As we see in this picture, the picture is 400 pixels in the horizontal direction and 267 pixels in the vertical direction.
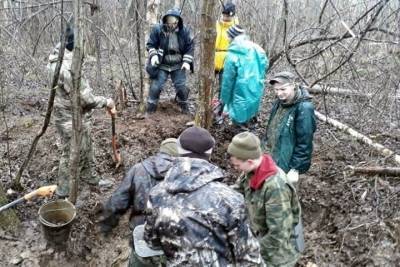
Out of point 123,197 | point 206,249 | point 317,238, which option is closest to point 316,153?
point 317,238

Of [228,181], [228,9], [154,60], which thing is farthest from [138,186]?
[228,9]

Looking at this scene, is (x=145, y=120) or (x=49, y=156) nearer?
(x=49, y=156)

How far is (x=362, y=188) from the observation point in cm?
523

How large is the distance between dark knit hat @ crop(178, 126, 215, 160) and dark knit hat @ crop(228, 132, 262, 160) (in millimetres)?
417

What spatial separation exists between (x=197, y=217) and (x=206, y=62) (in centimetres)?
280

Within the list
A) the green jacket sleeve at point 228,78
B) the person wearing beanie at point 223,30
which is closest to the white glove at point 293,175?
the green jacket sleeve at point 228,78

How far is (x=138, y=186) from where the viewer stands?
318cm

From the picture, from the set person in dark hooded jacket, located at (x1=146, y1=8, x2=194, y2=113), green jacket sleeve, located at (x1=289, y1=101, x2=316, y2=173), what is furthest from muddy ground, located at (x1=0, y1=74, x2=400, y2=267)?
green jacket sleeve, located at (x1=289, y1=101, x2=316, y2=173)

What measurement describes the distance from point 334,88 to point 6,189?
21.5 feet

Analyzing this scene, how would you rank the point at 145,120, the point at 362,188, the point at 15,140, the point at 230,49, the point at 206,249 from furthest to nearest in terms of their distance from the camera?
the point at 145,120
the point at 15,140
the point at 230,49
the point at 362,188
the point at 206,249

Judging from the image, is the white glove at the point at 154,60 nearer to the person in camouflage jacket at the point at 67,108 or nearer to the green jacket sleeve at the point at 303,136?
the person in camouflage jacket at the point at 67,108

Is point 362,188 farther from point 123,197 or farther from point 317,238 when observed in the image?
point 123,197

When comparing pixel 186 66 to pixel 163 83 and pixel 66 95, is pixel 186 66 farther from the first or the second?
pixel 66 95

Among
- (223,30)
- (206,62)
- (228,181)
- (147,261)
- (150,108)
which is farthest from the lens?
(150,108)
